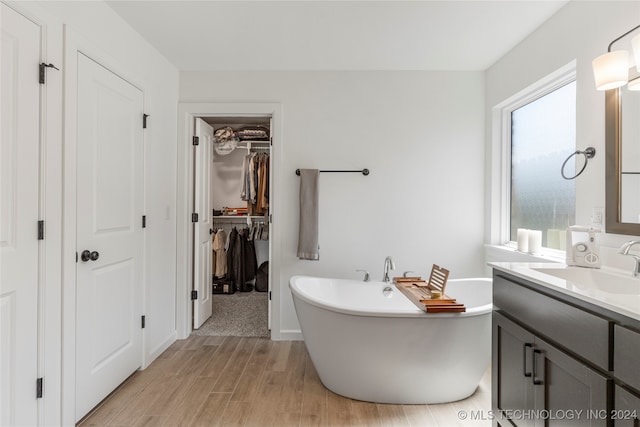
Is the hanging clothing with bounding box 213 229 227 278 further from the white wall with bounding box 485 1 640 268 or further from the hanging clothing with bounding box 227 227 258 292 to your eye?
the white wall with bounding box 485 1 640 268

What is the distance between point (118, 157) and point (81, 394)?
1.41 m

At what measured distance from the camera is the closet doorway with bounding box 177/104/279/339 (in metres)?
2.94

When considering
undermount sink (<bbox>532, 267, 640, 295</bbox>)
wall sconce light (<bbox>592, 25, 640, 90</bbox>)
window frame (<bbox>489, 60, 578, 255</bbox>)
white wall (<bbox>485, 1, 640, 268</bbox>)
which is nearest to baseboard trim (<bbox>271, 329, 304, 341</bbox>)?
window frame (<bbox>489, 60, 578, 255</bbox>)

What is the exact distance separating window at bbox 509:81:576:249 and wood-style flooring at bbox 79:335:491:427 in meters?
1.24

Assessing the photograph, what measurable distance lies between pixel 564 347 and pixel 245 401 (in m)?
1.74

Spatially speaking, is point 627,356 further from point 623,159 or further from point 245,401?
point 245,401

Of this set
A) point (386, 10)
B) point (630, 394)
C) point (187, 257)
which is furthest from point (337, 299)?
point (386, 10)

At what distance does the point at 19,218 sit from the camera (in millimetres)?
1416

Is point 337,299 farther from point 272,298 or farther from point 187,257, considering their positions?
point 187,257

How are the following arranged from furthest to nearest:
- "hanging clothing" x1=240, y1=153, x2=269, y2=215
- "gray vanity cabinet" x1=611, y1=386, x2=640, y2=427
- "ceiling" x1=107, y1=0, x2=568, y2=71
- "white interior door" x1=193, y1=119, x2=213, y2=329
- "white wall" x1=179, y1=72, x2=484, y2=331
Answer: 1. "hanging clothing" x1=240, y1=153, x2=269, y2=215
2. "white interior door" x1=193, y1=119, x2=213, y2=329
3. "white wall" x1=179, y1=72, x2=484, y2=331
4. "ceiling" x1=107, y1=0, x2=568, y2=71
5. "gray vanity cabinet" x1=611, y1=386, x2=640, y2=427

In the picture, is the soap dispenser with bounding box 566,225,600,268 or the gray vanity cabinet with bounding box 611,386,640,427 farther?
the soap dispenser with bounding box 566,225,600,268

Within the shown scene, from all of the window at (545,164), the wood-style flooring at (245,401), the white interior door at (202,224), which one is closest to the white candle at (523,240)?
the window at (545,164)

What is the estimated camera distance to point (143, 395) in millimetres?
2051

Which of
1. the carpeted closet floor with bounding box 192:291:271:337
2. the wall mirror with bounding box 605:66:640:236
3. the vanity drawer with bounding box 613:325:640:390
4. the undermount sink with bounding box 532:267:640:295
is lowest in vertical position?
the carpeted closet floor with bounding box 192:291:271:337
